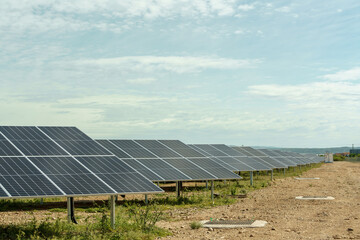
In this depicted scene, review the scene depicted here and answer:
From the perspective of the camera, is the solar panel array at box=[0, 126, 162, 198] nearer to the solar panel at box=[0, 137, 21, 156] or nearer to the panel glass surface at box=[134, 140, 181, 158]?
the solar panel at box=[0, 137, 21, 156]

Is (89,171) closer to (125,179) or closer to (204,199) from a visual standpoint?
(125,179)

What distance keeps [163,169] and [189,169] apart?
64.9 inches

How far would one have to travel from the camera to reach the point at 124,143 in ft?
93.5

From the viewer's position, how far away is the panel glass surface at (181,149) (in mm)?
28750

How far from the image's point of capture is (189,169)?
82.7 ft

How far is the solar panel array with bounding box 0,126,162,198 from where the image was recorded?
45.1 ft

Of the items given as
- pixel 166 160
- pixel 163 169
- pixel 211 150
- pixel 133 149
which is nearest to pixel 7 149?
pixel 163 169

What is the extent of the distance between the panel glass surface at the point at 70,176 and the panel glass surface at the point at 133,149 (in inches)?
407

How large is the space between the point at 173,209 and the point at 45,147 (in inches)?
296

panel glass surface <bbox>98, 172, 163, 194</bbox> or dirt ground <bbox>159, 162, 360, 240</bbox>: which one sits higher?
panel glass surface <bbox>98, 172, 163, 194</bbox>

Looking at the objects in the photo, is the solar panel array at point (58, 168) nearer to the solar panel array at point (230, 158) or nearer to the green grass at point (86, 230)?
the green grass at point (86, 230)

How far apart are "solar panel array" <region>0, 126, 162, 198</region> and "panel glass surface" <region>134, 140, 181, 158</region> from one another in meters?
8.96

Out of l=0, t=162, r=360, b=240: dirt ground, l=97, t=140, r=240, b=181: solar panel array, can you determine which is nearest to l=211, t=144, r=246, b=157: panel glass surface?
l=97, t=140, r=240, b=181: solar panel array

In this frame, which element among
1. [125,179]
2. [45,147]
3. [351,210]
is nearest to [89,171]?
[125,179]
